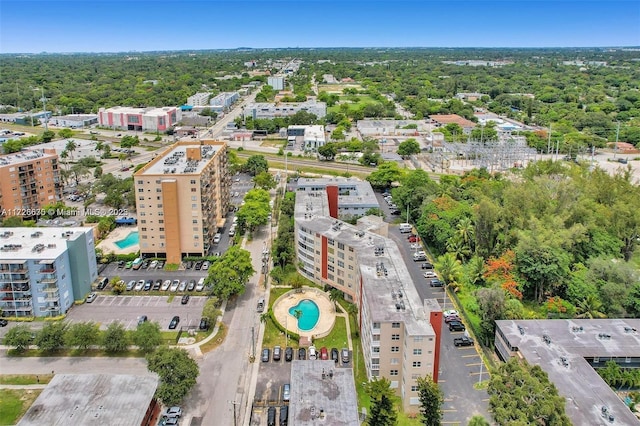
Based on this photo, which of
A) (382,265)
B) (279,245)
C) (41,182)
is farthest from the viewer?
(41,182)

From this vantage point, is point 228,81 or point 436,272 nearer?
point 436,272

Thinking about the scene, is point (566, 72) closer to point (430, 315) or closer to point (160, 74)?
point (160, 74)

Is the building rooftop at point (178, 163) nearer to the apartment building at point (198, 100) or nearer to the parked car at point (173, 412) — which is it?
the parked car at point (173, 412)

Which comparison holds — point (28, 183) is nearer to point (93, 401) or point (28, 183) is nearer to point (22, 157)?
point (22, 157)

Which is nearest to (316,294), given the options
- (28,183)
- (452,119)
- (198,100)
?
(28,183)

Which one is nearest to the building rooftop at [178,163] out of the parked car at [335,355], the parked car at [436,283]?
the parked car at [335,355]

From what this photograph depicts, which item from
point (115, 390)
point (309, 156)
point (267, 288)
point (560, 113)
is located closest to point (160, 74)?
point (309, 156)
